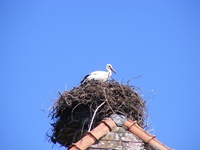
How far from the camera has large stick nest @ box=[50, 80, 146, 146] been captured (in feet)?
32.6

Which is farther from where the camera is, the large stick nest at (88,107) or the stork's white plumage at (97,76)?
the stork's white plumage at (97,76)

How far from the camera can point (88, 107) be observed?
33.6 ft

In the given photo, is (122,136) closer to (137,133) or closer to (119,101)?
(137,133)

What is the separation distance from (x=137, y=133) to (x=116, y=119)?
0.45 meters

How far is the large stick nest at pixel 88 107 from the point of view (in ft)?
32.6

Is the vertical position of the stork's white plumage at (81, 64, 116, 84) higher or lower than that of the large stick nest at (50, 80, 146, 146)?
higher

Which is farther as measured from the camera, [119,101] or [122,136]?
[119,101]

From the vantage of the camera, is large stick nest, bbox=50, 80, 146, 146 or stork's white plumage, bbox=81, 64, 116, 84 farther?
stork's white plumage, bbox=81, 64, 116, 84

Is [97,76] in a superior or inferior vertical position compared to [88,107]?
superior

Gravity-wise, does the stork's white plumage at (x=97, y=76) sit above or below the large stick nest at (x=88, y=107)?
above

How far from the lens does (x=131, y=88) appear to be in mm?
10852

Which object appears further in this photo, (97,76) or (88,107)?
(97,76)

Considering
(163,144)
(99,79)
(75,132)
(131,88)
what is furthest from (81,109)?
(163,144)

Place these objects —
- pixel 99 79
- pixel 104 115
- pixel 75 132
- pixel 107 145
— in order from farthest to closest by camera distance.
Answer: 1. pixel 99 79
2. pixel 75 132
3. pixel 104 115
4. pixel 107 145
